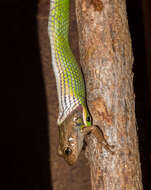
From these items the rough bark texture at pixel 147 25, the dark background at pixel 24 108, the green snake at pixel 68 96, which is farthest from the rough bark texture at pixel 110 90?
the rough bark texture at pixel 147 25

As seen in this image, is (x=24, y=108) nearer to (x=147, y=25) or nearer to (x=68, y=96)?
(x=68, y=96)

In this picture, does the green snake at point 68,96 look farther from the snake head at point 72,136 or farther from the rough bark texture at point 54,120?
the rough bark texture at point 54,120

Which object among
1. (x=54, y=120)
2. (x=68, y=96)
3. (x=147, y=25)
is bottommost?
(x=54, y=120)

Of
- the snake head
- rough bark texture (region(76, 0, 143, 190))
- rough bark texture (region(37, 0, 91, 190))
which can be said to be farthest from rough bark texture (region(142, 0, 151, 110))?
the snake head

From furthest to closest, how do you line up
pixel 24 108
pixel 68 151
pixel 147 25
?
pixel 147 25
pixel 24 108
pixel 68 151

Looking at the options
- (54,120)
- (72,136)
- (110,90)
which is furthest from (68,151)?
(54,120)

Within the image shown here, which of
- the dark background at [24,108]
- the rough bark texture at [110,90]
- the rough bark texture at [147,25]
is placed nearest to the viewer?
the rough bark texture at [110,90]

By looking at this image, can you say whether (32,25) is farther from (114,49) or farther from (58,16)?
(114,49)
